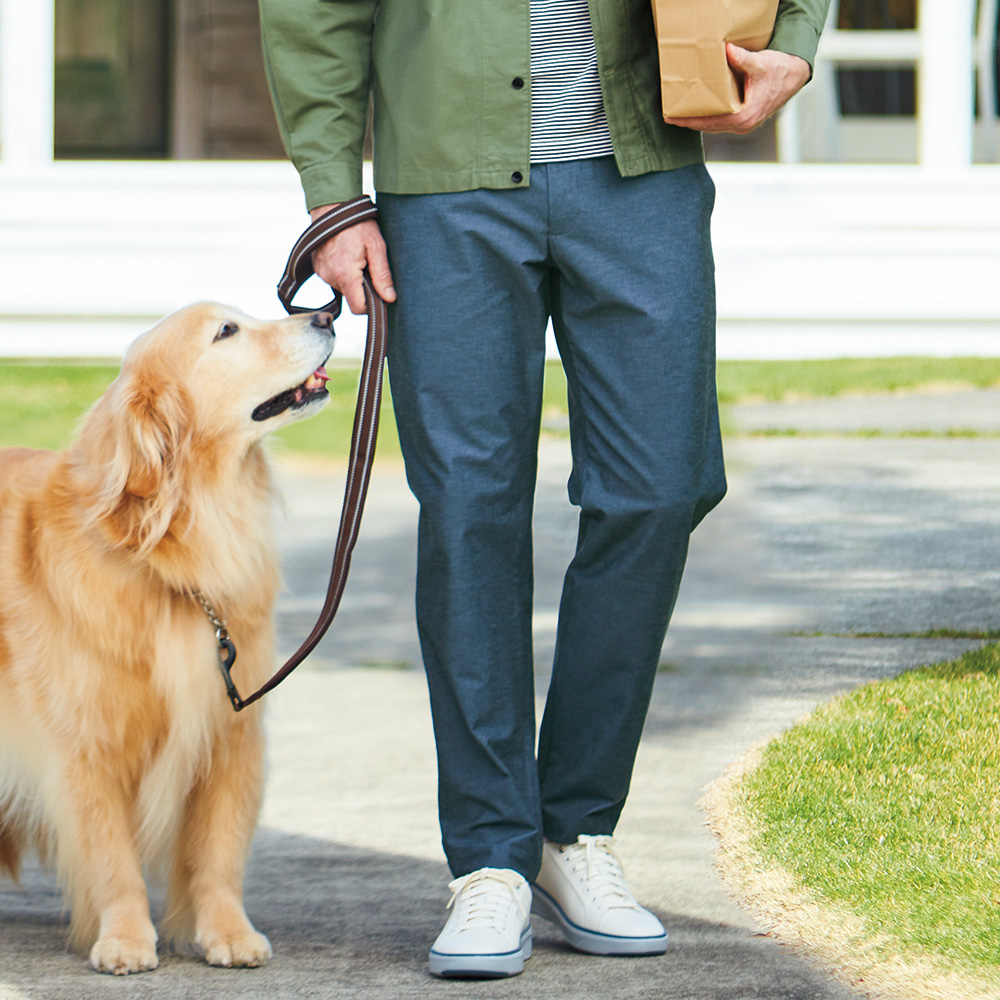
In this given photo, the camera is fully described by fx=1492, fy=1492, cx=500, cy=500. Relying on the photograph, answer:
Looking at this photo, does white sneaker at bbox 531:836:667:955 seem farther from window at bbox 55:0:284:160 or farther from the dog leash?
window at bbox 55:0:284:160

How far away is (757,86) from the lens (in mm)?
2506

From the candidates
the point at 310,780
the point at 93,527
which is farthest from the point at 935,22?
the point at 93,527

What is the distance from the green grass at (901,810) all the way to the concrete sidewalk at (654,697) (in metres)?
0.18

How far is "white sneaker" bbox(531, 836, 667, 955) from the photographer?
2.57 meters

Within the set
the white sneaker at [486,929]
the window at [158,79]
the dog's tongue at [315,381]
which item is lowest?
the white sneaker at [486,929]

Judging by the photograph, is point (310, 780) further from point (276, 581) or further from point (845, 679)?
point (845, 679)

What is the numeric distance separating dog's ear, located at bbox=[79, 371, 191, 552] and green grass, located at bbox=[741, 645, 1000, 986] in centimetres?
142

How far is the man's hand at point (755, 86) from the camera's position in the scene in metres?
2.48

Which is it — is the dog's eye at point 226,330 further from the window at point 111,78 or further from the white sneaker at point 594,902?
the window at point 111,78

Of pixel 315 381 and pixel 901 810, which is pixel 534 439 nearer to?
pixel 315 381

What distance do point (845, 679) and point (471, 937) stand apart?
2.32 metres

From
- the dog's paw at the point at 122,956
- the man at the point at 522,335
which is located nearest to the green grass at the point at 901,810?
the man at the point at 522,335

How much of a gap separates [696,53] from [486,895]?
1441mm

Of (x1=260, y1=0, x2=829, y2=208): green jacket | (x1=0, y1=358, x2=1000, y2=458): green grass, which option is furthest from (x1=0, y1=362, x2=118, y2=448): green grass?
(x1=260, y1=0, x2=829, y2=208): green jacket
